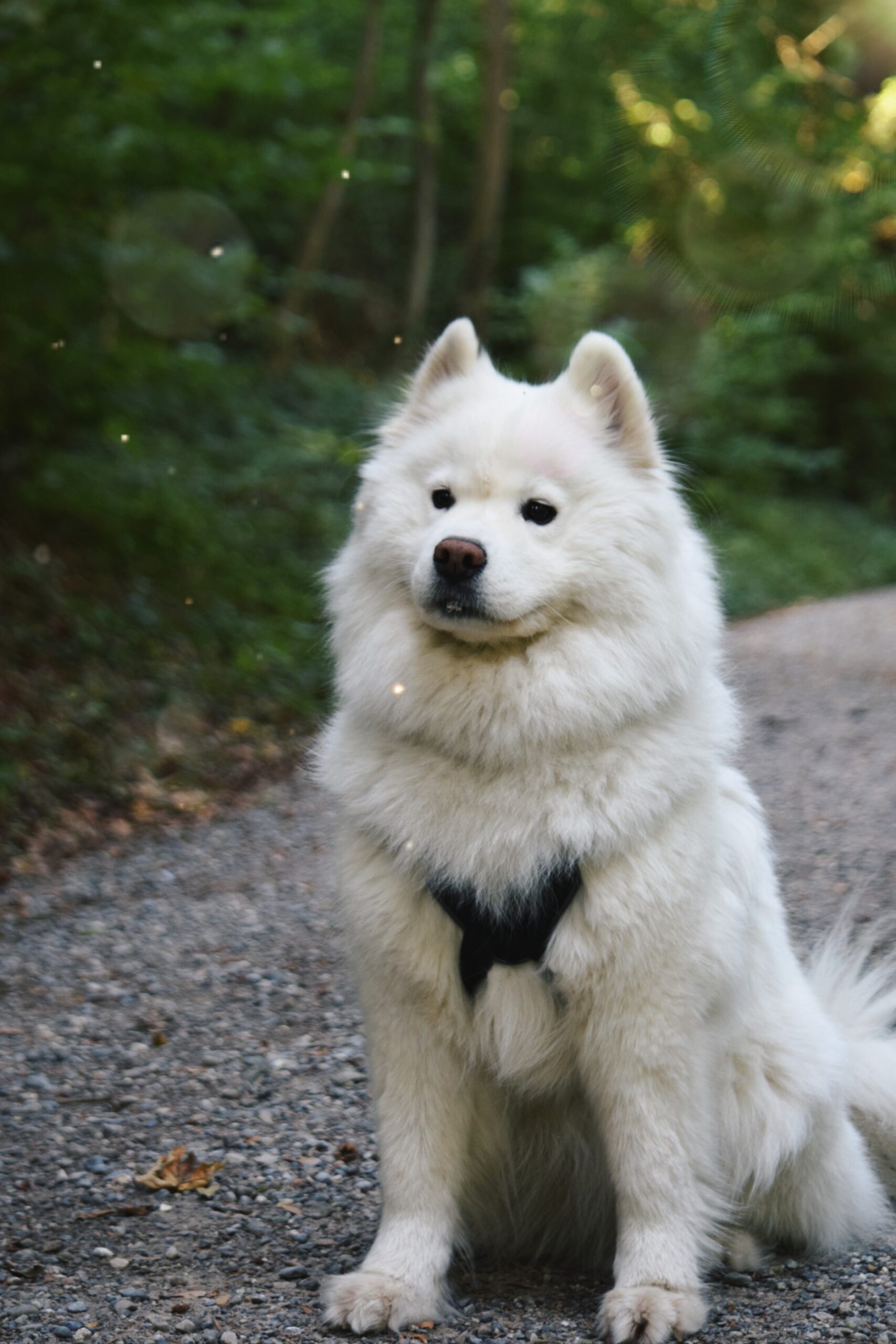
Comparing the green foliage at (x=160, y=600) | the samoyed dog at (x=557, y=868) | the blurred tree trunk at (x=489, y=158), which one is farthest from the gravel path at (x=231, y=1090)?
the blurred tree trunk at (x=489, y=158)

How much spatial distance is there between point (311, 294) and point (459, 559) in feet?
55.0

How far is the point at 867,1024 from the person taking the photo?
3250 mm

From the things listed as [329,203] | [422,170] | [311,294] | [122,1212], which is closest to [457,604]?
[122,1212]

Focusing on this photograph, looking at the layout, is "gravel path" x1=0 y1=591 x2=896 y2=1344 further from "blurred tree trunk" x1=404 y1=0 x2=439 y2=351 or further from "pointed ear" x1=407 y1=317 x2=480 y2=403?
"blurred tree trunk" x1=404 y1=0 x2=439 y2=351

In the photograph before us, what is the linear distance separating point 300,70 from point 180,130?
124cm

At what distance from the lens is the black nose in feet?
8.07

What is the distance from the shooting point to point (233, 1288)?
2.85 m

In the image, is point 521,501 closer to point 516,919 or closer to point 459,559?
point 459,559

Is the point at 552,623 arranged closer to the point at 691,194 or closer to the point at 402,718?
the point at 402,718

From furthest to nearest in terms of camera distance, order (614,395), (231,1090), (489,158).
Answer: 1. (489,158)
2. (231,1090)
3. (614,395)

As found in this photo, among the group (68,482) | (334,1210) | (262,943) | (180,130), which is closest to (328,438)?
(68,482)

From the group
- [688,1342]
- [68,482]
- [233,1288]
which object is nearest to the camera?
[688,1342]

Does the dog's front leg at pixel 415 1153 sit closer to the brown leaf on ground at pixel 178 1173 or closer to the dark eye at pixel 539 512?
the brown leaf on ground at pixel 178 1173

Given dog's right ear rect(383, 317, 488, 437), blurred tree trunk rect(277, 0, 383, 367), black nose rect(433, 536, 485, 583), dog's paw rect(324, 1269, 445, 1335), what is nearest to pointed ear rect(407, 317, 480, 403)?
dog's right ear rect(383, 317, 488, 437)
